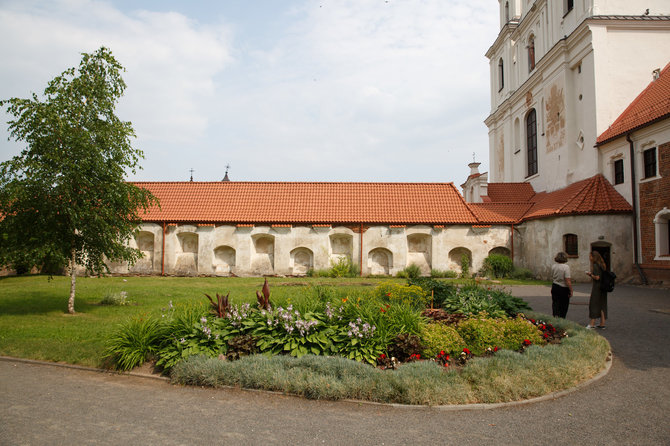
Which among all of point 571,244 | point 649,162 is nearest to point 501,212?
point 571,244

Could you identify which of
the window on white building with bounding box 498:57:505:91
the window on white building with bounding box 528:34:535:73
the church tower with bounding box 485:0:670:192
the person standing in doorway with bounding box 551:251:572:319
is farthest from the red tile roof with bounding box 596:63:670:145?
the window on white building with bounding box 498:57:505:91

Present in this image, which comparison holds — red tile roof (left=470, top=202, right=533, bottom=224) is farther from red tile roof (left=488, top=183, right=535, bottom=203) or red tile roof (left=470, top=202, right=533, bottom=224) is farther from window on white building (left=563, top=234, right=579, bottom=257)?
window on white building (left=563, top=234, right=579, bottom=257)

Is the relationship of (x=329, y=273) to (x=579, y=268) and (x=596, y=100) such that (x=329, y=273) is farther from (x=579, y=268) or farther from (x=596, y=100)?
(x=596, y=100)

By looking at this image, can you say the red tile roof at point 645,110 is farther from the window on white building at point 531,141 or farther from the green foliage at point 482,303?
the green foliage at point 482,303

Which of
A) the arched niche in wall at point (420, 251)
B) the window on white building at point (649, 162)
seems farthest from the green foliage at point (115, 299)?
the window on white building at point (649, 162)

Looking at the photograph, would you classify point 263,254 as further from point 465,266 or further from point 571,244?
point 571,244

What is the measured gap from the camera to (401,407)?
5312 millimetres

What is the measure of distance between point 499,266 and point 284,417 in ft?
65.6

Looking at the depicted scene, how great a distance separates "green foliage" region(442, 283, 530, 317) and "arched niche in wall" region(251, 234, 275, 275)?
16.2 m

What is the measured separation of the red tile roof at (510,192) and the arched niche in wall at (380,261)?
8.28 m

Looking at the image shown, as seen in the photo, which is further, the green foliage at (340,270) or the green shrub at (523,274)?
the green foliage at (340,270)

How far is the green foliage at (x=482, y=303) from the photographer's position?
8648mm

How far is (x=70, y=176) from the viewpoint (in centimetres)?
1098

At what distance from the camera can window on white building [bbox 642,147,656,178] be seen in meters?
18.3
